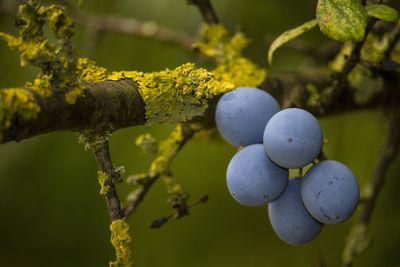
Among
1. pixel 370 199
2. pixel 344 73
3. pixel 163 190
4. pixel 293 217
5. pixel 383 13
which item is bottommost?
pixel 163 190

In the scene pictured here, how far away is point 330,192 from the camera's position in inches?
30.5

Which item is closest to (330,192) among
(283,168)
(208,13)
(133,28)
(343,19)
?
(283,168)

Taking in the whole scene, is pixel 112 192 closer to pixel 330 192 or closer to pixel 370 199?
pixel 330 192

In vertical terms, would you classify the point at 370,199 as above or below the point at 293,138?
below

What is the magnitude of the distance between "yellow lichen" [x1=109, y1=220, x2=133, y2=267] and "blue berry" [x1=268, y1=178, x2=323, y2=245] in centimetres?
24

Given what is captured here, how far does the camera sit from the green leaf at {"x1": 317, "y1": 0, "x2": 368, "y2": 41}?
77cm

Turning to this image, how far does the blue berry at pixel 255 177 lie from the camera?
793 mm

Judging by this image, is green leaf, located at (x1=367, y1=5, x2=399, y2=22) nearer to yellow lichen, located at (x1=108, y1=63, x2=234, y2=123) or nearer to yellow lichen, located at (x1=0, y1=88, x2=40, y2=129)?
yellow lichen, located at (x1=108, y1=63, x2=234, y2=123)

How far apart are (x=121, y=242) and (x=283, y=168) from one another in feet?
0.83

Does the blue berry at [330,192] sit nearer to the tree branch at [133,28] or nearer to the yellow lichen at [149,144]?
the yellow lichen at [149,144]

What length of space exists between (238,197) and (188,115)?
0.44ft

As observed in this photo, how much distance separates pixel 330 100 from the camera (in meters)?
1.02

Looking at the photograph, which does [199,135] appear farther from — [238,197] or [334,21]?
[334,21]

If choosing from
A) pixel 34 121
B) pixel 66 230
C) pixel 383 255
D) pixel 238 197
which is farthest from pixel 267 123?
pixel 66 230
